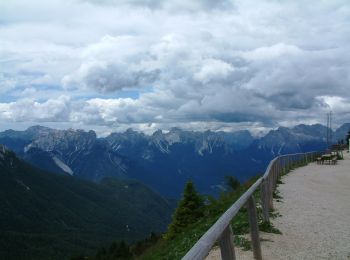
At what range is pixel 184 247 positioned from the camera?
1066 centimetres

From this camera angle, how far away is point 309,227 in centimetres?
1153

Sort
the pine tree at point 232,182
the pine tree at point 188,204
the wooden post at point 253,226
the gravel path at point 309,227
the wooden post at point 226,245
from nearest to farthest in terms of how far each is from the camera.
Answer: the wooden post at point 226,245
the wooden post at point 253,226
the gravel path at point 309,227
the pine tree at point 232,182
the pine tree at point 188,204

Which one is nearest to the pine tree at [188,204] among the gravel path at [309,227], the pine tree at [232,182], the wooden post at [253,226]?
the pine tree at [232,182]

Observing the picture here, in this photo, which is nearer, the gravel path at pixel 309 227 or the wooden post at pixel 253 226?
the wooden post at pixel 253 226

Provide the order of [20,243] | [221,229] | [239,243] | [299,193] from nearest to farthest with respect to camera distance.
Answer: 1. [221,229]
2. [239,243]
3. [299,193]
4. [20,243]

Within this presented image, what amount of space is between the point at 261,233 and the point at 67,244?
626ft

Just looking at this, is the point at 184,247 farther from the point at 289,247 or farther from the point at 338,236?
the point at 338,236

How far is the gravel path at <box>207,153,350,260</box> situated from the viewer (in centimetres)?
887

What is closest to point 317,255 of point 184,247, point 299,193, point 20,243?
point 184,247

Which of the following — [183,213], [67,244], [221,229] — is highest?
[221,229]

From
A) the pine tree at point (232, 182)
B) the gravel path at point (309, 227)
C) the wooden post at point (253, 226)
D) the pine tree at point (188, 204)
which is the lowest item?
the pine tree at point (188, 204)

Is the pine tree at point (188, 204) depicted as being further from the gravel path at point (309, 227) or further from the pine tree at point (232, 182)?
the gravel path at point (309, 227)

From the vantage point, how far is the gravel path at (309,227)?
8867 millimetres

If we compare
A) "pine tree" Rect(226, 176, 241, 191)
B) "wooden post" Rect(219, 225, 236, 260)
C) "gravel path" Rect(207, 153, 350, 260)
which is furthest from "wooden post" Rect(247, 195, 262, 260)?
"pine tree" Rect(226, 176, 241, 191)
